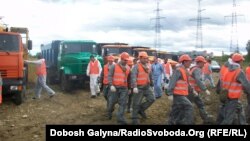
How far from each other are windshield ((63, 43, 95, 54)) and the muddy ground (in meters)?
2.69

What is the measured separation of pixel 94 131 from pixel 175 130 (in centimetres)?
168

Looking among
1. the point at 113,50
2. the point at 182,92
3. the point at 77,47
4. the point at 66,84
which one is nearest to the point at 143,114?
the point at 182,92

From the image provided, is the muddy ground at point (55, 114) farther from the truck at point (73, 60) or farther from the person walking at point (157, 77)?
the truck at point (73, 60)

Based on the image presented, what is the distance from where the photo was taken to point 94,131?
29.1ft

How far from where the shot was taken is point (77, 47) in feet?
70.1

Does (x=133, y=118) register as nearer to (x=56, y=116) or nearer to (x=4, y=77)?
(x=56, y=116)

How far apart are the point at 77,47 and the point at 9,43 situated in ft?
17.6

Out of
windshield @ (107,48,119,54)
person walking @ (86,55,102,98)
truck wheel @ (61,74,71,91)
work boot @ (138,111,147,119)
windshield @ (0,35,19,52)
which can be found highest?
windshield @ (0,35,19,52)

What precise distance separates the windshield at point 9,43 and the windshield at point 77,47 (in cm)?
494

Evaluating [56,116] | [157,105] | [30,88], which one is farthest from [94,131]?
[30,88]

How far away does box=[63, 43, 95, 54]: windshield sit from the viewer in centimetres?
2125

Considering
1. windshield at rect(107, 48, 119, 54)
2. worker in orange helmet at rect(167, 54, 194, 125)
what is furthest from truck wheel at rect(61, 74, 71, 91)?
worker in orange helmet at rect(167, 54, 194, 125)

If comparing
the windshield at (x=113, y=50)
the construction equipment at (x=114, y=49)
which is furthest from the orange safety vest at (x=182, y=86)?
the windshield at (x=113, y=50)

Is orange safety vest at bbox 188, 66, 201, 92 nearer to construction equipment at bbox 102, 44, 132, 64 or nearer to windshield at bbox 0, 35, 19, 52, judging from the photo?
windshield at bbox 0, 35, 19, 52
